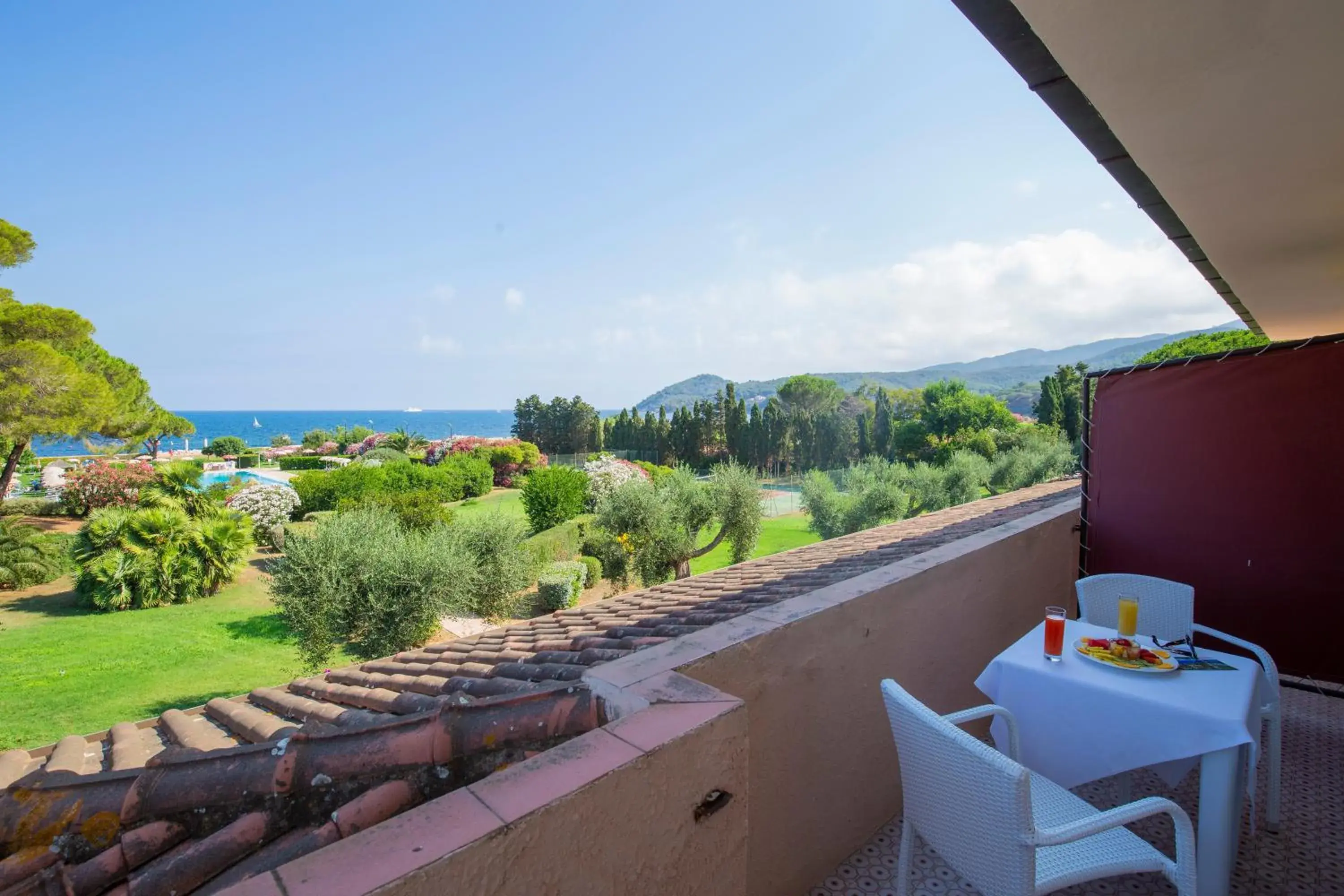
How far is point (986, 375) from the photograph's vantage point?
404 ft

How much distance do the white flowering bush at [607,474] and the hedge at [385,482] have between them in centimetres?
451

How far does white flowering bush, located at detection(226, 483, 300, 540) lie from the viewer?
15305mm

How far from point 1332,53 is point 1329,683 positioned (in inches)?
148

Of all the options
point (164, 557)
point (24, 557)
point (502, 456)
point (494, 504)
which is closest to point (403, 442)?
point (502, 456)

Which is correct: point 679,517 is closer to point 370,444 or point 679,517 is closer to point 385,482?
point 385,482

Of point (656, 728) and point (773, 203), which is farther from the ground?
point (773, 203)

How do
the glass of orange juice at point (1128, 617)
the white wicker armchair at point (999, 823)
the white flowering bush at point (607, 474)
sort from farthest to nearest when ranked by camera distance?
the white flowering bush at point (607, 474)
the glass of orange juice at point (1128, 617)
the white wicker armchair at point (999, 823)

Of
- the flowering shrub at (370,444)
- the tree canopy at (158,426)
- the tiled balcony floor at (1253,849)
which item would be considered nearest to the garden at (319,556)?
the tree canopy at (158,426)

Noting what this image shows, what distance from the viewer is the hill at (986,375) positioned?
92.3 m

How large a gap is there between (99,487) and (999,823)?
21.5 meters

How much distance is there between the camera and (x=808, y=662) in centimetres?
200

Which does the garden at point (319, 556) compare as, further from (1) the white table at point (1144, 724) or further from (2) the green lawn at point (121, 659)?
(1) the white table at point (1144, 724)

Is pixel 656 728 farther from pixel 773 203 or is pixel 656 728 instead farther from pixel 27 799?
pixel 773 203

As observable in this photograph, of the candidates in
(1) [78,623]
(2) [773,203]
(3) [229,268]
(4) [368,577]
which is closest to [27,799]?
(4) [368,577]
